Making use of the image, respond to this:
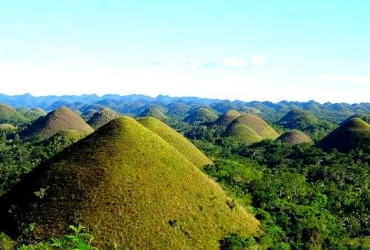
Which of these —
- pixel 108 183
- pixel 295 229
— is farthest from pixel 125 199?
pixel 295 229

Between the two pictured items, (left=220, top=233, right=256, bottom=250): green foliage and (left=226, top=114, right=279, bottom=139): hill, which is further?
(left=226, top=114, right=279, bottom=139): hill

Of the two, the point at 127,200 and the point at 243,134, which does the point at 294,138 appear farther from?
the point at 127,200

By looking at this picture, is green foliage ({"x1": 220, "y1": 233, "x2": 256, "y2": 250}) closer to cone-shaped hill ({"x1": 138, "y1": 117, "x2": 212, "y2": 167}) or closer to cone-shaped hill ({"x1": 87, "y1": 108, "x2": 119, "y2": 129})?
cone-shaped hill ({"x1": 138, "y1": 117, "x2": 212, "y2": 167})

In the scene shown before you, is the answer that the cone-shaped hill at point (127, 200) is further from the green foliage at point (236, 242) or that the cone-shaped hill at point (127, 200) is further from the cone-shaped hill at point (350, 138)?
the cone-shaped hill at point (350, 138)

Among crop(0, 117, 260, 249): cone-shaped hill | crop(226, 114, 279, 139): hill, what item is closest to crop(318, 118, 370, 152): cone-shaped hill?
crop(226, 114, 279, 139): hill

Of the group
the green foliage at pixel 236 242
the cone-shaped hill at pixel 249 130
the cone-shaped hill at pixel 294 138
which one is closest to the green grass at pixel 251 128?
the cone-shaped hill at pixel 249 130

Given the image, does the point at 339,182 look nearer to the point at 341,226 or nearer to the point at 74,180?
the point at 341,226

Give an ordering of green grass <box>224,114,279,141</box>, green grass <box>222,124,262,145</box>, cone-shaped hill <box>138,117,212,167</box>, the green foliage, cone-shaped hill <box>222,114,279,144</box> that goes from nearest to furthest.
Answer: the green foliage → cone-shaped hill <box>138,117,212,167</box> → green grass <box>222,124,262,145</box> → cone-shaped hill <box>222,114,279,144</box> → green grass <box>224,114,279,141</box>
